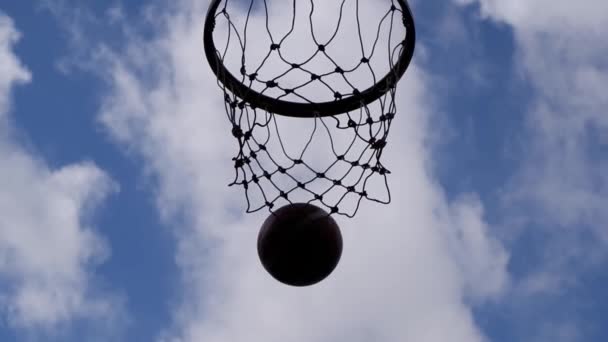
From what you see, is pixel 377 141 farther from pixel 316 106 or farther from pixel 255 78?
pixel 255 78

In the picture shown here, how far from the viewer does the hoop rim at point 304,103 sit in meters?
4.68

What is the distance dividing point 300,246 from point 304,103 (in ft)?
4.28

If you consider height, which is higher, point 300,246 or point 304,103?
point 304,103

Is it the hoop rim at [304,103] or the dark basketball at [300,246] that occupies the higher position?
the hoop rim at [304,103]

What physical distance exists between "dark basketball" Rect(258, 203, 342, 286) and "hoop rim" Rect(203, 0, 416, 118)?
99 centimetres

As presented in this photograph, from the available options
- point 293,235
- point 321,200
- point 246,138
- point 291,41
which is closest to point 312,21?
point 291,41

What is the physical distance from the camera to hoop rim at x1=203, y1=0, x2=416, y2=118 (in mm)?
4680

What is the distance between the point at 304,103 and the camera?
5.02 meters

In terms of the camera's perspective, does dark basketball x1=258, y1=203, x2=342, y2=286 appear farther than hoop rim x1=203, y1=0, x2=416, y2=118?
No

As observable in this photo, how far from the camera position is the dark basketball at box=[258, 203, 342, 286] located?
13.4 feet

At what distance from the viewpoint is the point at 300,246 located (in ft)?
13.4

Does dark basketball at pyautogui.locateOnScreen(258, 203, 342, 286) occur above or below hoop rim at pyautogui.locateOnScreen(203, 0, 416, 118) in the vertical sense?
below

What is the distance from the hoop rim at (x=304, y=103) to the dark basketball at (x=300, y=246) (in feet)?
3.23

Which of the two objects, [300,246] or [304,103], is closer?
[300,246]
